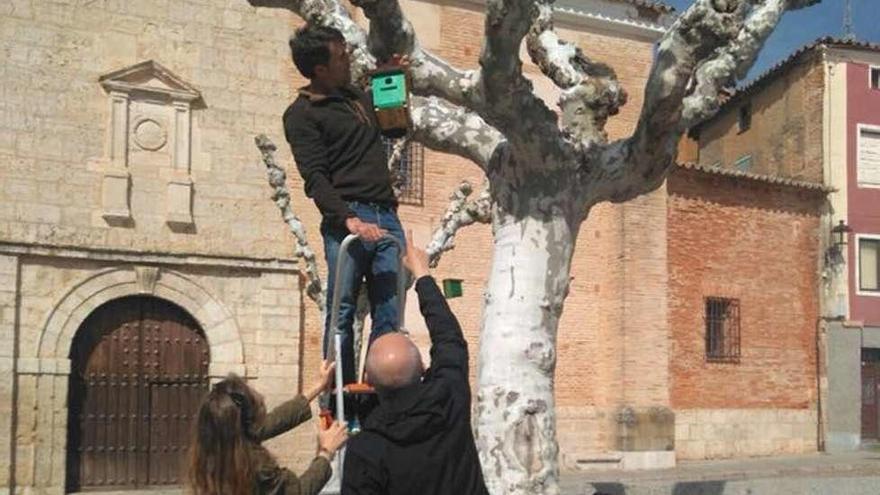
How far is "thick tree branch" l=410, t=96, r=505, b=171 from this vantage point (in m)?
8.89

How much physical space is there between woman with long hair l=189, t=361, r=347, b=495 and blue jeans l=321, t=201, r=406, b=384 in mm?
966

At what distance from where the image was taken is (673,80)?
8.13 m

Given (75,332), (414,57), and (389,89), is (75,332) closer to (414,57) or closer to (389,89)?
(414,57)

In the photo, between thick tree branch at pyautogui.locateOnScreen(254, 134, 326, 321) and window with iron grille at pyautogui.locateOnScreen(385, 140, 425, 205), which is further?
window with iron grille at pyautogui.locateOnScreen(385, 140, 425, 205)

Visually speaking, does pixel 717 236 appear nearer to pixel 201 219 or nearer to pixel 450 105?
pixel 201 219

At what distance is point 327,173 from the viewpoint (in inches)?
228

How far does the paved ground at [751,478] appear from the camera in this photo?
11.0 metres

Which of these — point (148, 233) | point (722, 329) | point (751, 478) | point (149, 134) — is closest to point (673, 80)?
point (751, 478)

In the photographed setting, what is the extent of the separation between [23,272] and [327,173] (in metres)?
11.9

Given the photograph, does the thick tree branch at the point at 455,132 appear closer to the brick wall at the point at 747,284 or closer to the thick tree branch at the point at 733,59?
the thick tree branch at the point at 733,59

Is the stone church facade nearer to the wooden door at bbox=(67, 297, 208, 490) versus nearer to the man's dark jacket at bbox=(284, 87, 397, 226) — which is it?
the wooden door at bbox=(67, 297, 208, 490)

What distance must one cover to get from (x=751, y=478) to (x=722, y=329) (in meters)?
6.87

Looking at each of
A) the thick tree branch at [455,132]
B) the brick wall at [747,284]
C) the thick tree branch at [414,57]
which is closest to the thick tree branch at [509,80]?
the thick tree branch at [414,57]

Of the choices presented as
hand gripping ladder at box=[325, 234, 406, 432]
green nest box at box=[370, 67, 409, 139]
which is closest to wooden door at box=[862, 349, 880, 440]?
green nest box at box=[370, 67, 409, 139]
